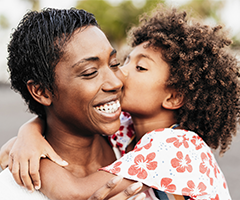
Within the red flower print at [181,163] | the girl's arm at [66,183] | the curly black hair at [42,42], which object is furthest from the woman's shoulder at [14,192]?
the red flower print at [181,163]

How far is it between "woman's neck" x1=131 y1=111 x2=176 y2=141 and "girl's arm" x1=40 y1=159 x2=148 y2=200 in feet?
2.72

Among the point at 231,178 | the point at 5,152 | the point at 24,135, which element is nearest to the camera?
the point at 24,135

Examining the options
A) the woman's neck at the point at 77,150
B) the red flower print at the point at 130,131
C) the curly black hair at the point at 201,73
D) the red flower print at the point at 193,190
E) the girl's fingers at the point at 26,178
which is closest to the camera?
the girl's fingers at the point at 26,178

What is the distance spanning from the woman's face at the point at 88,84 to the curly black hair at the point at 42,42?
0.20ft

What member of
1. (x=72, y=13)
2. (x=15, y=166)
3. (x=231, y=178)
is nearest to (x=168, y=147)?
(x=15, y=166)

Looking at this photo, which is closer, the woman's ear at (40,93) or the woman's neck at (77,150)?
the woman's ear at (40,93)

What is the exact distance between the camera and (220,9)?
24078 mm

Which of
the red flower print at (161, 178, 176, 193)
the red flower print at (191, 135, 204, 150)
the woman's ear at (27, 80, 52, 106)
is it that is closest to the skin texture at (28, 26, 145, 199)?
the woman's ear at (27, 80, 52, 106)

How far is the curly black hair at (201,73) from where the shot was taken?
2454mm

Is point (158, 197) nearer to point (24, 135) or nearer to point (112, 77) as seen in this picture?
point (112, 77)

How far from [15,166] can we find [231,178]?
6705 millimetres

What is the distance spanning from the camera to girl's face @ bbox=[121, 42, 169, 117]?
2.52 metres

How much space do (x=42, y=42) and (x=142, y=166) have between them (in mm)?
1148

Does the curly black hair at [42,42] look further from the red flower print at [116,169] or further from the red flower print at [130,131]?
the red flower print at [130,131]
